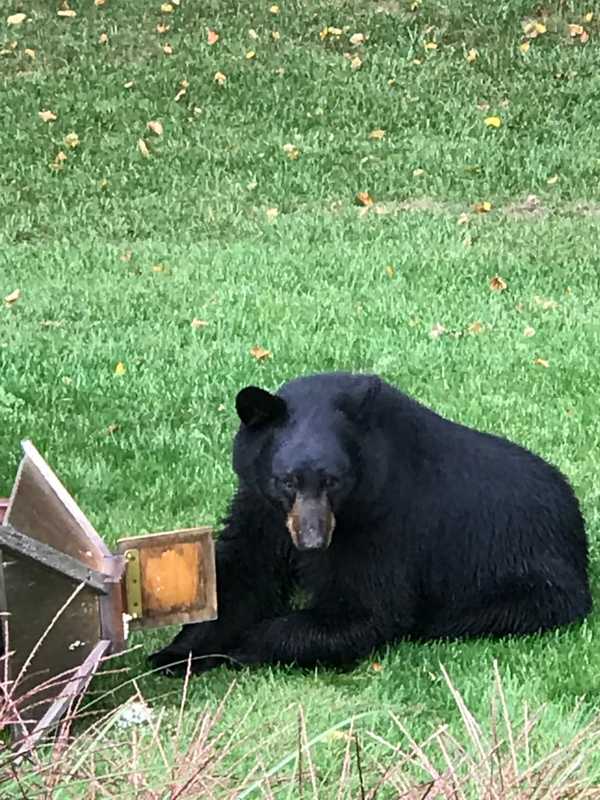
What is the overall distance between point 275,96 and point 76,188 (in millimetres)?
2820

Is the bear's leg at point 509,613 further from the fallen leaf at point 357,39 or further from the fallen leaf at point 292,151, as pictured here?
the fallen leaf at point 357,39

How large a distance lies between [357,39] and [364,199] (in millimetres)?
3914

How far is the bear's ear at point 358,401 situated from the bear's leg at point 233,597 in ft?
1.79

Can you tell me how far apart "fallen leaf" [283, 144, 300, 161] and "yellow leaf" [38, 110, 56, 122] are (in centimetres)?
243

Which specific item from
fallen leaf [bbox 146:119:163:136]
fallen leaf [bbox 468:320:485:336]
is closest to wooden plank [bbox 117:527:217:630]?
fallen leaf [bbox 468:320:485:336]

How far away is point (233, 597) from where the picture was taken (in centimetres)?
421

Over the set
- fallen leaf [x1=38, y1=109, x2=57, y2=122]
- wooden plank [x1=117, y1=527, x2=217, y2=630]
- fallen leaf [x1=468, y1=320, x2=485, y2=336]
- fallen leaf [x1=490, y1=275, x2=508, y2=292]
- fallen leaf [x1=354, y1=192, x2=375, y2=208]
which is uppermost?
fallen leaf [x1=38, y1=109, x2=57, y2=122]

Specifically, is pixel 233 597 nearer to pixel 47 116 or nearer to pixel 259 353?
pixel 259 353

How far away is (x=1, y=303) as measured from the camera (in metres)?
8.76

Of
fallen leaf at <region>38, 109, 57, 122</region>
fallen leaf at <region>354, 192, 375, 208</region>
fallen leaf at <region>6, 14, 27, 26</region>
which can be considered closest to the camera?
fallen leaf at <region>354, 192, 375, 208</region>

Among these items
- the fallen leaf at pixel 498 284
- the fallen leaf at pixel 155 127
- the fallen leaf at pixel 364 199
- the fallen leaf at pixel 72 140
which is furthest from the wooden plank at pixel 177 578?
the fallen leaf at pixel 155 127

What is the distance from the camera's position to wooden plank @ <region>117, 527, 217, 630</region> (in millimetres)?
3689

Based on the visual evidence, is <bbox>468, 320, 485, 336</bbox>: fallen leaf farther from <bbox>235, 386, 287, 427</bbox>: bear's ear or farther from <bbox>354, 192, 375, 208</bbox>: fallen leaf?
<bbox>235, 386, 287, 427</bbox>: bear's ear

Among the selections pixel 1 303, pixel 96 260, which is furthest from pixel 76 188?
pixel 1 303
